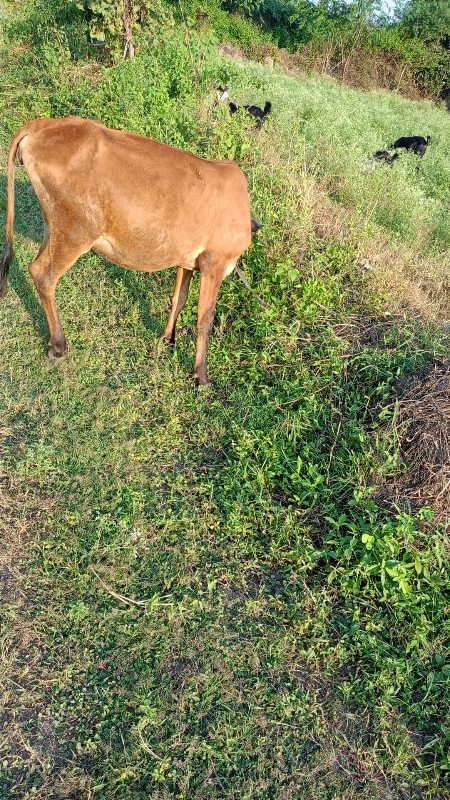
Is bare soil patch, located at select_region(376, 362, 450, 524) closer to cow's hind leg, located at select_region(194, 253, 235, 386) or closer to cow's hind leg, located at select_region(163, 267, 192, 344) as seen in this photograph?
cow's hind leg, located at select_region(194, 253, 235, 386)

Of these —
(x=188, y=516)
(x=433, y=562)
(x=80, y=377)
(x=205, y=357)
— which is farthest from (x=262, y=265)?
(x=433, y=562)

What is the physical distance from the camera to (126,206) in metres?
4.19

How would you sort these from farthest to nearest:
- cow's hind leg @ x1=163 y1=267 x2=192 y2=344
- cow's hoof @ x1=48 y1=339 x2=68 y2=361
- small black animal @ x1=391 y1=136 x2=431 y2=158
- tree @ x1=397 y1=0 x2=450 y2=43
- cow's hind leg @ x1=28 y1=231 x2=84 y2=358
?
tree @ x1=397 y1=0 x2=450 y2=43, small black animal @ x1=391 y1=136 x2=431 y2=158, cow's hind leg @ x1=163 y1=267 x2=192 y2=344, cow's hoof @ x1=48 y1=339 x2=68 y2=361, cow's hind leg @ x1=28 y1=231 x2=84 y2=358

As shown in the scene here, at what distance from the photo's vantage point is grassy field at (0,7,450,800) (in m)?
2.59

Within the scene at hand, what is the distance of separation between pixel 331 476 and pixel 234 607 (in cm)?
117

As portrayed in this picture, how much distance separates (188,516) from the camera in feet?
12.1

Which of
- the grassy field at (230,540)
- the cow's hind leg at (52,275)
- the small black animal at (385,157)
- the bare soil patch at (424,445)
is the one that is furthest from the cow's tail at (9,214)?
the small black animal at (385,157)

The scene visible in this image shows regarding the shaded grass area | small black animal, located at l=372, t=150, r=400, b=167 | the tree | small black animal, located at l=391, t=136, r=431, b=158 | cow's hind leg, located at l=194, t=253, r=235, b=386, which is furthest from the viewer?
the tree

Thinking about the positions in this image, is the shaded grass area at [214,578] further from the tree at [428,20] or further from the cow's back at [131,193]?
the tree at [428,20]

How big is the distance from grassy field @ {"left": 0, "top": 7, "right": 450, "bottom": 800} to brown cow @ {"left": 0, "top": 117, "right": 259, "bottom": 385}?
63 cm

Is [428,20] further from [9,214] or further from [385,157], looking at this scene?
[9,214]

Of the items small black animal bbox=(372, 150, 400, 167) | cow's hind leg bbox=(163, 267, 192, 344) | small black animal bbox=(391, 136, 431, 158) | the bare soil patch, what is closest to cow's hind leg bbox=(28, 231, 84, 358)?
cow's hind leg bbox=(163, 267, 192, 344)

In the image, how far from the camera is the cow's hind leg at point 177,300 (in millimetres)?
5203

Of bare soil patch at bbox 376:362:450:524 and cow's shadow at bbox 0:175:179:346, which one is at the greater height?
bare soil patch at bbox 376:362:450:524
